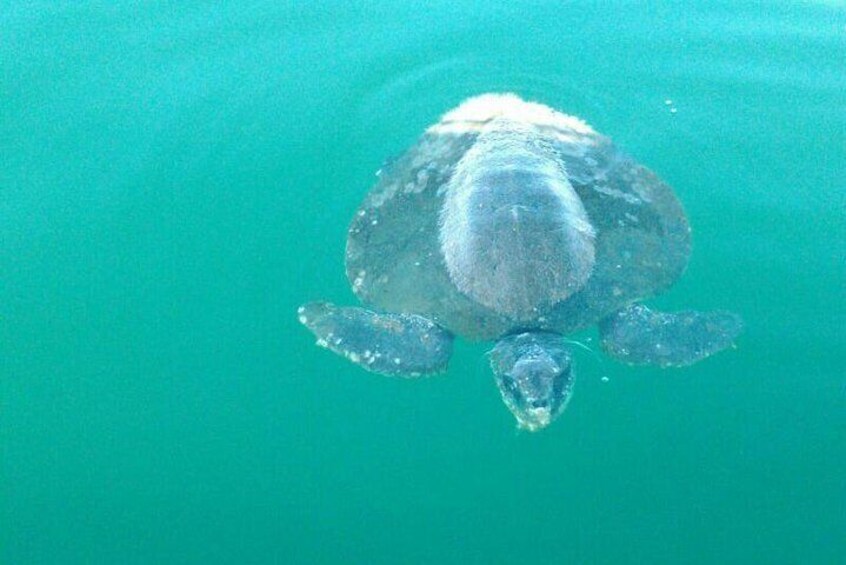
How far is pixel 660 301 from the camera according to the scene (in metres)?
6.39

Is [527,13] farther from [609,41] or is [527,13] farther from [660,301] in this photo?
[660,301]

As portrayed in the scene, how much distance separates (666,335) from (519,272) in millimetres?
1286

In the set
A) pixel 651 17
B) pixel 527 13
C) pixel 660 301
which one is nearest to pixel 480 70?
pixel 527 13

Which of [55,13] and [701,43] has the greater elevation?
[55,13]

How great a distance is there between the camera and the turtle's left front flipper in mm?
5902

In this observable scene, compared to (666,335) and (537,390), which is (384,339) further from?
(666,335)

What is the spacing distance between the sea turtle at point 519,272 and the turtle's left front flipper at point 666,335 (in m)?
0.01

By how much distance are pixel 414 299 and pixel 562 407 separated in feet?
5.12

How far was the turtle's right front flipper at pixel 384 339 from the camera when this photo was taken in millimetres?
5965

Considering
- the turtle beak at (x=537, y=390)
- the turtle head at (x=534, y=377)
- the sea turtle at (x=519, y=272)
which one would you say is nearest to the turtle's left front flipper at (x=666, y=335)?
the sea turtle at (x=519, y=272)

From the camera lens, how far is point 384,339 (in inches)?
238

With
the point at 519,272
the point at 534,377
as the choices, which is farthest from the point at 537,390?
the point at 519,272

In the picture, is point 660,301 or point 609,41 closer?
point 660,301

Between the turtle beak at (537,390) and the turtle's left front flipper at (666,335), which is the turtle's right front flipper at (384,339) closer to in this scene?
the turtle beak at (537,390)
